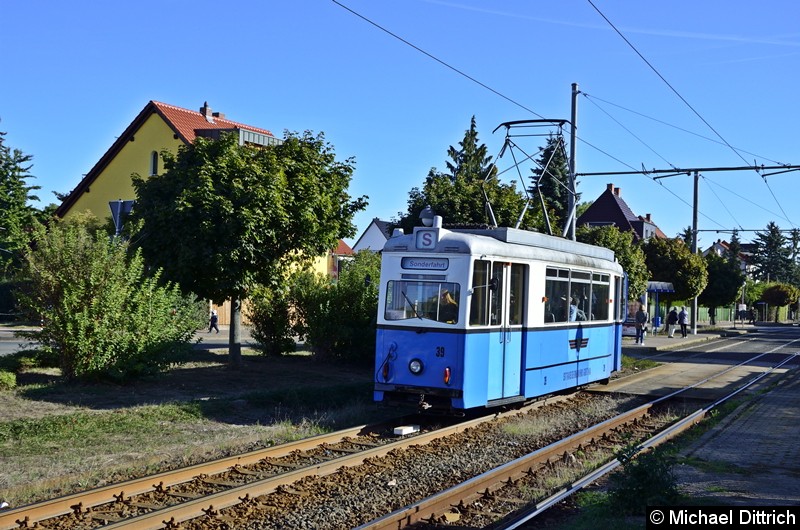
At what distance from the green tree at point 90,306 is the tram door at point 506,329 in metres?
6.24

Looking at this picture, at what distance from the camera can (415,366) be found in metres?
12.8

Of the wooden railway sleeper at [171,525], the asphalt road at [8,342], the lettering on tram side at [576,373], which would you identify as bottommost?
the wooden railway sleeper at [171,525]

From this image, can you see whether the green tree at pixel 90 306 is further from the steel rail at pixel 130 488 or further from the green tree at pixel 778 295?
the green tree at pixel 778 295

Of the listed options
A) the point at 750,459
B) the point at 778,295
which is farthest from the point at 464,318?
the point at 778,295

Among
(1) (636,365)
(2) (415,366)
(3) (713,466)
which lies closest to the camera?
(3) (713,466)

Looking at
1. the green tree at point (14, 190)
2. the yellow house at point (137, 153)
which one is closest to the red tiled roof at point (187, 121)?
the yellow house at point (137, 153)

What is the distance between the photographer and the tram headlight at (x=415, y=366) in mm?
12742

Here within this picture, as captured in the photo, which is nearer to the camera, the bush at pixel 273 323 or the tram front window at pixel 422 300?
the tram front window at pixel 422 300

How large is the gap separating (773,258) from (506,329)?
127 m

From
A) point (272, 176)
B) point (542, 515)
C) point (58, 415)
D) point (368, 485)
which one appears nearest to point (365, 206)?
point (272, 176)

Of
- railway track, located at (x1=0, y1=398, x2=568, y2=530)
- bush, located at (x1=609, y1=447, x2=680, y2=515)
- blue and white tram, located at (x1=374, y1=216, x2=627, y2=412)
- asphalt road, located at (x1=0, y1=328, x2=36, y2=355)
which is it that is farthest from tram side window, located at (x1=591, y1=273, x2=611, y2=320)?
asphalt road, located at (x1=0, y1=328, x2=36, y2=355)

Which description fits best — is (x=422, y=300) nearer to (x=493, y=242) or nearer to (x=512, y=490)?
(x=493, y=242)

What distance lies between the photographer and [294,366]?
797 inches

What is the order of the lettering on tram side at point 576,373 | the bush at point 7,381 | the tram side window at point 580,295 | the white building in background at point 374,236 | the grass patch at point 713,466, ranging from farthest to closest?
the white building in background at point 374,236, the lettering on tram side at point 576,373, the tram side window at point 580,295, the bush at point 7,381, the grass patch at point 713,466
